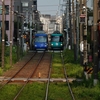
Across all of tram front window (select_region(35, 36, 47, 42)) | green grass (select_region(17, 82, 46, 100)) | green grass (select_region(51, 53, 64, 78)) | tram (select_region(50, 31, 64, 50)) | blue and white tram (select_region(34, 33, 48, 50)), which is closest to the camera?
green grass (select_region(17, 82, 46, 100))

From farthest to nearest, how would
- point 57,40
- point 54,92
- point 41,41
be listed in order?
point 57,40 < point 41,41 < point 54,92

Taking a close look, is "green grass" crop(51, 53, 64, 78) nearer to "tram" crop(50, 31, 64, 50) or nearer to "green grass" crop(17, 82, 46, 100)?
"green grass" crop(17, 82, 46, 100)

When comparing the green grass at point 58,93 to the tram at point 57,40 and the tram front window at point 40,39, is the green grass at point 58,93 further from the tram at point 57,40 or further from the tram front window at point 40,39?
the tram at point 57,40

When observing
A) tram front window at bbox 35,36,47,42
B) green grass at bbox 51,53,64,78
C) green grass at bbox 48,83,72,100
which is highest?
tram front window at bbox 35,36,47,42

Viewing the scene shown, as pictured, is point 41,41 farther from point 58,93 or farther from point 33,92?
point 58,93

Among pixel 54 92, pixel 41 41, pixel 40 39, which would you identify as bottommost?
pixel 54 92

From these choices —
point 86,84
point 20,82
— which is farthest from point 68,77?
point 86,84

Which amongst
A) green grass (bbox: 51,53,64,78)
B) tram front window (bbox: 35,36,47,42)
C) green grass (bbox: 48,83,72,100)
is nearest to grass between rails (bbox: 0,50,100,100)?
green grass (bbox: 48,83,72,100)

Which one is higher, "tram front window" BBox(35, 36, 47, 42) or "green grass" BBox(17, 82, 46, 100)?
"tram front window" BBox(35, 36, 47, 42)

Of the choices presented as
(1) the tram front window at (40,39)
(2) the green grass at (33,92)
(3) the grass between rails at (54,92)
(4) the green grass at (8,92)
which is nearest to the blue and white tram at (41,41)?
(1) the tram front window at (40,39)

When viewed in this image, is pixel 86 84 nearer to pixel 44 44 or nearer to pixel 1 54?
pixel 1 54

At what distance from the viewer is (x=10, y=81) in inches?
969

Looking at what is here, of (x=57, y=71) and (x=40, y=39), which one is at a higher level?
(x=40, y=39)

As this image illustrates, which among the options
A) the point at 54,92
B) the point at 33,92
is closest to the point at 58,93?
the point at 54,92
